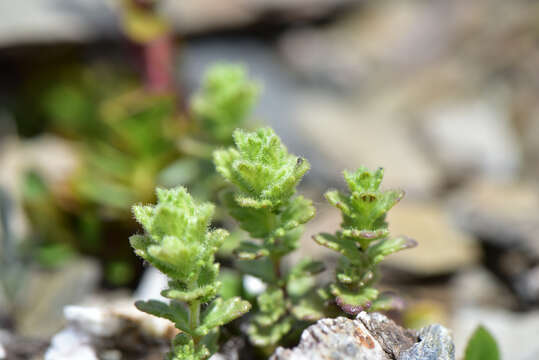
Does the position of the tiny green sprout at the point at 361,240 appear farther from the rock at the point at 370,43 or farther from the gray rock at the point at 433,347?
the rock at the point at 370,43

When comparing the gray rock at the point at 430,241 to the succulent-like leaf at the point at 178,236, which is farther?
the gray rock at the point at 430,241

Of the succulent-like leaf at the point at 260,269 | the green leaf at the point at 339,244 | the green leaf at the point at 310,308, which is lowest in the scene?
the green leaf at the point at 310,308

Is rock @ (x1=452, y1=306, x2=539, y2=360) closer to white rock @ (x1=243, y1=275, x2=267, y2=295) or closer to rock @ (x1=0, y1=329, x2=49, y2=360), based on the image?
white rock @ (x1=243, y1=275, x2=267, y2=295)

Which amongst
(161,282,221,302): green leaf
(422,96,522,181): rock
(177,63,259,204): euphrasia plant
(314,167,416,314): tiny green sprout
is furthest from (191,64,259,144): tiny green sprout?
(422,96,522,181): rock

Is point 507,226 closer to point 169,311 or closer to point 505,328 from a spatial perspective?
point 505,328

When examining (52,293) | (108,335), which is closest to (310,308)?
(108,335)

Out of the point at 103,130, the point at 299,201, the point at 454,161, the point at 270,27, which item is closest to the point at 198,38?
the point at 270,27

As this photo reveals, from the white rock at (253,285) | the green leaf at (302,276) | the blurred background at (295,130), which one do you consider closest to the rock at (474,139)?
the blurred background at (295,130)
